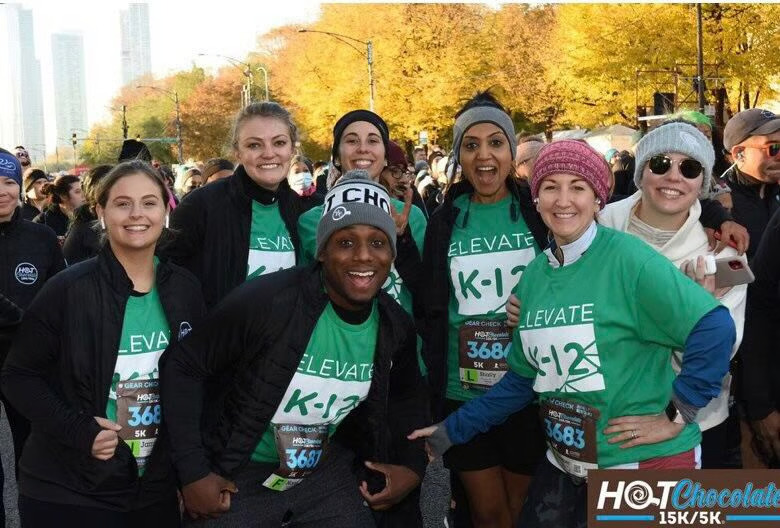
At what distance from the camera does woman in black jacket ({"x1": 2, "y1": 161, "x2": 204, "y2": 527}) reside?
10.5 ft

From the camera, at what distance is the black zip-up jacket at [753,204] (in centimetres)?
485

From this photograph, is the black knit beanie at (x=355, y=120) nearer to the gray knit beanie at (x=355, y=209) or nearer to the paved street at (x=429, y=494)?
the gray knit beanie at (x=355, y=209)

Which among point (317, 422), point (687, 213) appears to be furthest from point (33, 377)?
point (687, 213)

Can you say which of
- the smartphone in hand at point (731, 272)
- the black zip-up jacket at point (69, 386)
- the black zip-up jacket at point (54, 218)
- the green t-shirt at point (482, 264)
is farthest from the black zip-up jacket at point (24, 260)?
the black zip-up jacket at point (54, 218)

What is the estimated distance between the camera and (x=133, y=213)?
11.6ft

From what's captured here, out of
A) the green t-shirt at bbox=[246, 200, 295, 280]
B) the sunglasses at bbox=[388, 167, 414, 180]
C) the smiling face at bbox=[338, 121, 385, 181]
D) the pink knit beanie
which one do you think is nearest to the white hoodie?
the pink knit beanie

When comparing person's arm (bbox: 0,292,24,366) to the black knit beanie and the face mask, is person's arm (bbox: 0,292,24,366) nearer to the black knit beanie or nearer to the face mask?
the black knit beanie

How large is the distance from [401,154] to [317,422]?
2.41 m

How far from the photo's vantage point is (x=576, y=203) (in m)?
3.18

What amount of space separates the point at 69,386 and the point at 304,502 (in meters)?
1.00

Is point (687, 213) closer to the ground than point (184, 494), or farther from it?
farther from it

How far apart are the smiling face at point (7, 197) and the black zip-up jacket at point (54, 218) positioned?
4639 millimetres

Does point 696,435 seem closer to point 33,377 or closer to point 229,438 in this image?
point 229,438

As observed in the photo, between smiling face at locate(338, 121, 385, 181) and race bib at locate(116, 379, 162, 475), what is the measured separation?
1.71 meters
